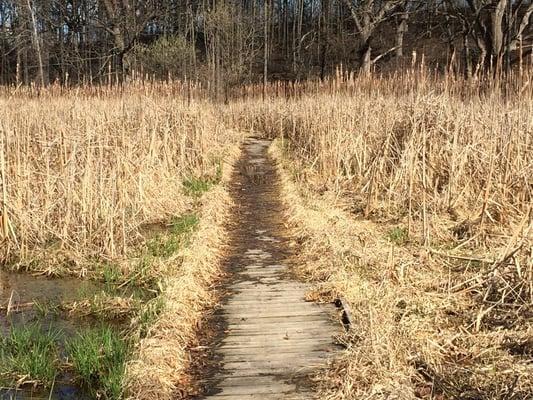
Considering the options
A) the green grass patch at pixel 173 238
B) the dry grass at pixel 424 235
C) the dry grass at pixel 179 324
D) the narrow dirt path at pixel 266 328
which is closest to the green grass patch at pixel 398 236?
the dry grass at pixel 424 235

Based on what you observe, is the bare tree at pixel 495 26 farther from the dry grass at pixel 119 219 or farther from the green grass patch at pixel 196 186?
the dry grass at pixel 119 219

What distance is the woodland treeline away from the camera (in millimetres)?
20250

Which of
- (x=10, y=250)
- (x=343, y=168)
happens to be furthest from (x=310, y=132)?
(x=10, y=250)

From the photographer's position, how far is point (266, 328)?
13.7 ft

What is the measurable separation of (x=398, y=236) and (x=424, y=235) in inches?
16.9

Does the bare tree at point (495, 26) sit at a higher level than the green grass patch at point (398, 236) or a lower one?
higher

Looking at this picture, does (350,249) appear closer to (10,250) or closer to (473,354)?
(473,354)

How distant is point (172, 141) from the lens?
9.52 metres

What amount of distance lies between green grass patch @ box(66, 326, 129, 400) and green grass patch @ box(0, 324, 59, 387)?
0.14m

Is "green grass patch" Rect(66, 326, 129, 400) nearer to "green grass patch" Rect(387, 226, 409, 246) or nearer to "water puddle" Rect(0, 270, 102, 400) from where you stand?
"water puddle" Rect(0, 270, 102, 400)

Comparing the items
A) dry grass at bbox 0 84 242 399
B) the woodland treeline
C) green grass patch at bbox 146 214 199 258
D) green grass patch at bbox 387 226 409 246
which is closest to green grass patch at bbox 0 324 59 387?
dry grass at bbox 0 84 242 399

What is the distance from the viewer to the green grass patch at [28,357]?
334 cm

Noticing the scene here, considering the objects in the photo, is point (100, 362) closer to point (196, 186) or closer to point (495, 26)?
point (196, 186)

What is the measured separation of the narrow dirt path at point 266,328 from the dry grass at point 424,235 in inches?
9.3
